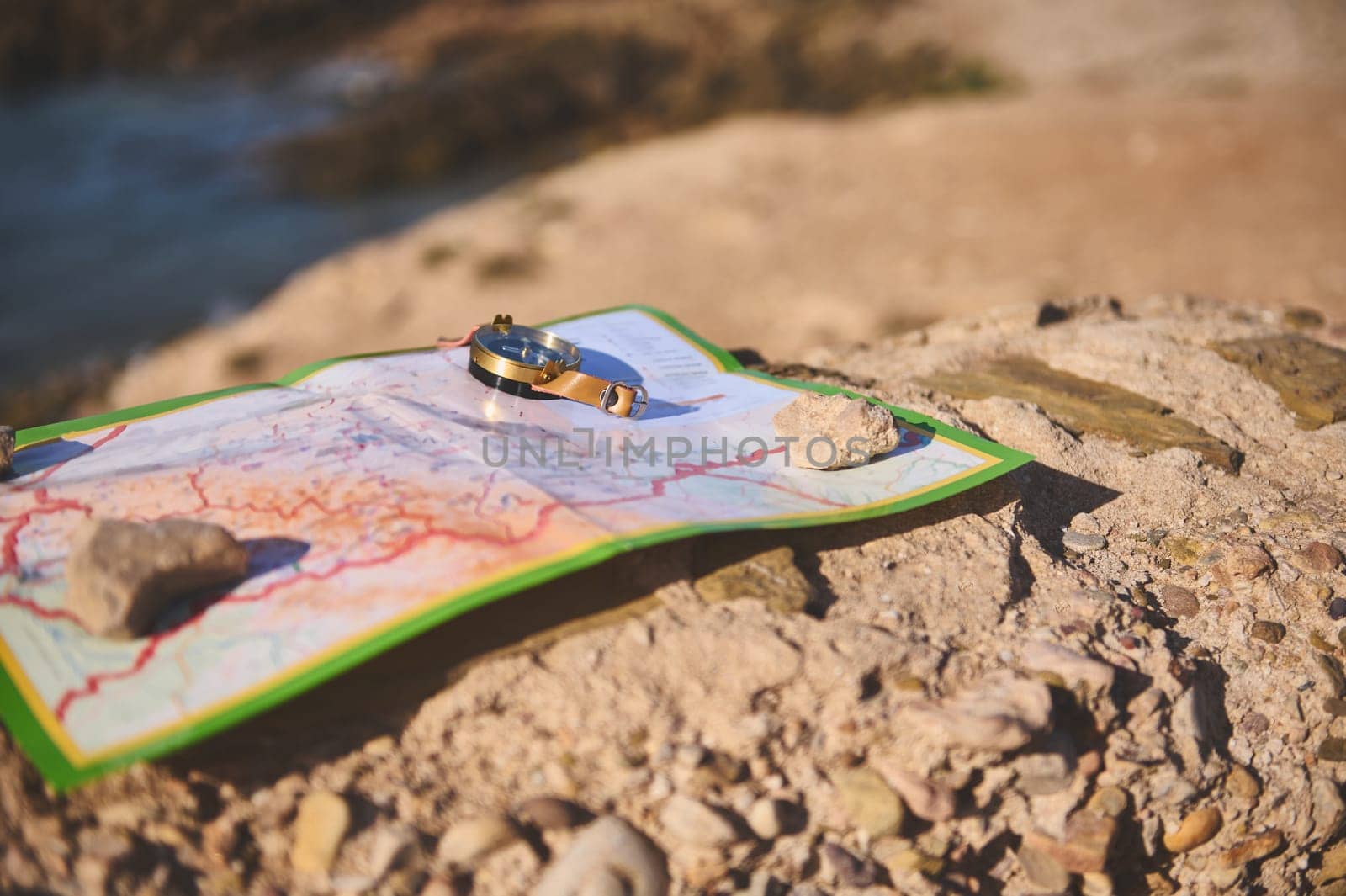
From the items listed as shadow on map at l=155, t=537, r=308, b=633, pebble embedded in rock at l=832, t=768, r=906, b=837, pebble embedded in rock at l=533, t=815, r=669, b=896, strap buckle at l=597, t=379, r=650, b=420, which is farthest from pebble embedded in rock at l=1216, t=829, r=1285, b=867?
shadow on map at l=155, t=537, r=308, b=633

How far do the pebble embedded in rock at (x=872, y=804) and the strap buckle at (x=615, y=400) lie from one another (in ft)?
2.88

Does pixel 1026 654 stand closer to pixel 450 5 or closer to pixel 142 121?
pixel 142 121

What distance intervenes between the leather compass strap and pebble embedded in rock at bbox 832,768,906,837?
0.88 meters

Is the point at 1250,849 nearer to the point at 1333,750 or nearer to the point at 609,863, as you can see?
the point at 1333,750

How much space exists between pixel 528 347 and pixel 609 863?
1146 millimetres

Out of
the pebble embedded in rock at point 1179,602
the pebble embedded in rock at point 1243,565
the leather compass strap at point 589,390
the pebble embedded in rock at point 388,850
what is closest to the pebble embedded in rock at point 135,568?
the pebble embedded in rock at point 388,850

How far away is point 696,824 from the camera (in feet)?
4.71

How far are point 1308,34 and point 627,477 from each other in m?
12.0

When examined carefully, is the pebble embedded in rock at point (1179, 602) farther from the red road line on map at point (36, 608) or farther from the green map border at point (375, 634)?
the red road line on map at point (36, 608)

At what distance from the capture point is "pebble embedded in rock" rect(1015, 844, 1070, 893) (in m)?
1.60

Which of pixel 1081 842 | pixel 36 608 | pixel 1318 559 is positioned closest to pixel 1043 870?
pixel 1081 842

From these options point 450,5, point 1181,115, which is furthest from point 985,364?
point 450,5

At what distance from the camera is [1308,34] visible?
10742 mm

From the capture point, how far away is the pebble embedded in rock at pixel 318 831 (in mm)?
1357
